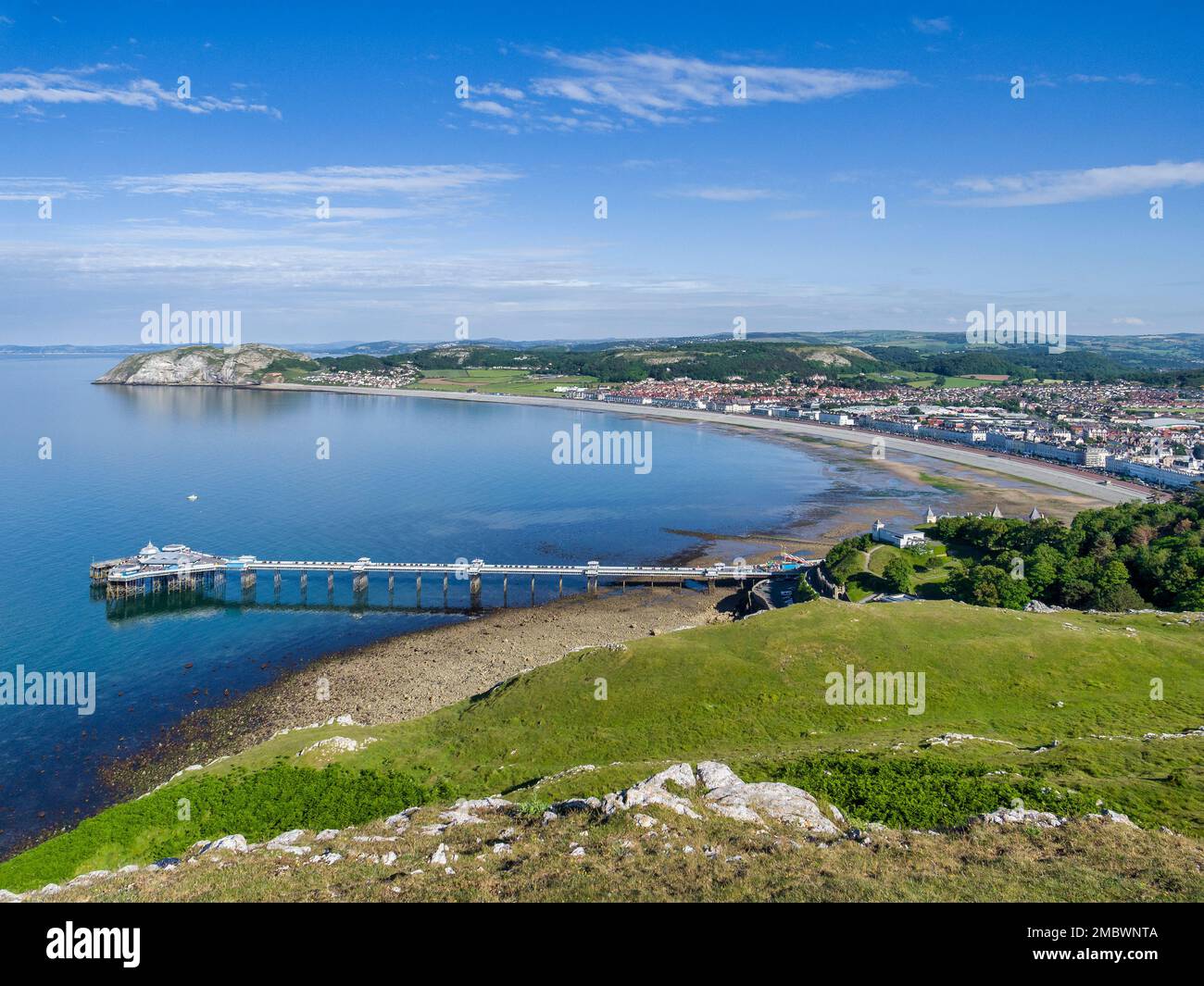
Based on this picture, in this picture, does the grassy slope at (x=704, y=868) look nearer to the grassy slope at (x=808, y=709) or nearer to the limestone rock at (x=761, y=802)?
the limestone rock at (x=761, y=802)

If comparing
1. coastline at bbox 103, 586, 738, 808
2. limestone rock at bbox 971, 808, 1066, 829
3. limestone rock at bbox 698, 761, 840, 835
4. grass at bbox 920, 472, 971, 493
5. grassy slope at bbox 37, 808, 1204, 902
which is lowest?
coastline at bbox 103, 586, 738, 808

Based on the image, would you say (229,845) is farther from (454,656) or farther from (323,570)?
(323,570)

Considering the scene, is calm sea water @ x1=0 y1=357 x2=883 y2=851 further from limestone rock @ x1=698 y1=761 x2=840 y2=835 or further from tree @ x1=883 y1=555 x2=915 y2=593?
limestone rock @ x1=698 y1=761 x2=840 y2=835

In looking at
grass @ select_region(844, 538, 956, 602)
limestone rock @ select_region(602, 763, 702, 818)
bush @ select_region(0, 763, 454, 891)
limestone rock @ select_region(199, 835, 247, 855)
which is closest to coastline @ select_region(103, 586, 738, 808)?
bush @ select_region(0, 763, 454, 891)

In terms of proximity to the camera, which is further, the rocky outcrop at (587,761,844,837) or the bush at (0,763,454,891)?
the bush at (0,763,454,891)

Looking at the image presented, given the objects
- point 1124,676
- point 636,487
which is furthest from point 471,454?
point 1124,676

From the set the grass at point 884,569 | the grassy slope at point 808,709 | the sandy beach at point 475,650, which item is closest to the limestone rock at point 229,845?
the grassy slope at point 808,709

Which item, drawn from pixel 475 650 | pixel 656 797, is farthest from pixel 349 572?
pixel 656 797
